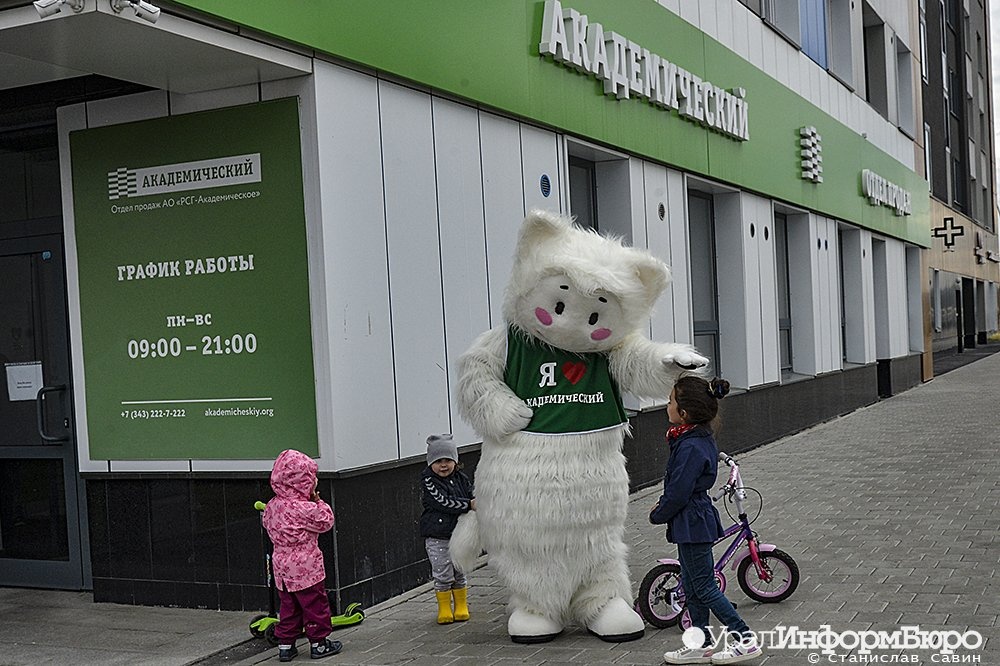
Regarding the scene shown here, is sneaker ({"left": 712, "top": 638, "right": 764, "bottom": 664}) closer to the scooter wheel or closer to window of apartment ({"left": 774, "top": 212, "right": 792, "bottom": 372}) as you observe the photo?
the scooter wheel

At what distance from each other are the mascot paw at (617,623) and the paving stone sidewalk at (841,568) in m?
0.05

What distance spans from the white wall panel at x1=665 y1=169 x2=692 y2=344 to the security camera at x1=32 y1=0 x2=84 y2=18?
7.89 m

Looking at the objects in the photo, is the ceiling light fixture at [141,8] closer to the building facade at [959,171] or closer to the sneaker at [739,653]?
the sneaker at [739,653]

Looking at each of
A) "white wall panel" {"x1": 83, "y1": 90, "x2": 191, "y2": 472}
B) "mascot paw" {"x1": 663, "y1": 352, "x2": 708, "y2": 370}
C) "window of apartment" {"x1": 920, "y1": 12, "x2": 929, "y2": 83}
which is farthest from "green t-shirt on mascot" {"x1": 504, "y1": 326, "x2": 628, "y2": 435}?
"window of apartment" {"x1": 920, "y1": 12, "x2": 929, "y2": 83}

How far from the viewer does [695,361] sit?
249 inches

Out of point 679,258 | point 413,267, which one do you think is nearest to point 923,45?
point 679,258

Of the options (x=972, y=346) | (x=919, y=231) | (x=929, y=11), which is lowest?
(x=972, y=346)

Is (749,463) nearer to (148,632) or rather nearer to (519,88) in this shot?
(519,88)

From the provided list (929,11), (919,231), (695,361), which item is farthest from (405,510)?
(929,11)

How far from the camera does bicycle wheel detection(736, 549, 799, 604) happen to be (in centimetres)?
688

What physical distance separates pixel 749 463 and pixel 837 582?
6.55 metres

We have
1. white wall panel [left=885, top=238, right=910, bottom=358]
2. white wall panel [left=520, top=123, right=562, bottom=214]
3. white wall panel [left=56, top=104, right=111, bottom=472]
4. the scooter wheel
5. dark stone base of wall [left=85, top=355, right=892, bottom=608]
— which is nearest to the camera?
the scooter wheel

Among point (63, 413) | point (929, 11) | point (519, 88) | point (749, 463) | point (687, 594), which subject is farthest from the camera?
point (929, 11)

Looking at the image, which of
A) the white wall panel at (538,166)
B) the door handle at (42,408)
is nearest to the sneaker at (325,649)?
the door handle at (42,408)
